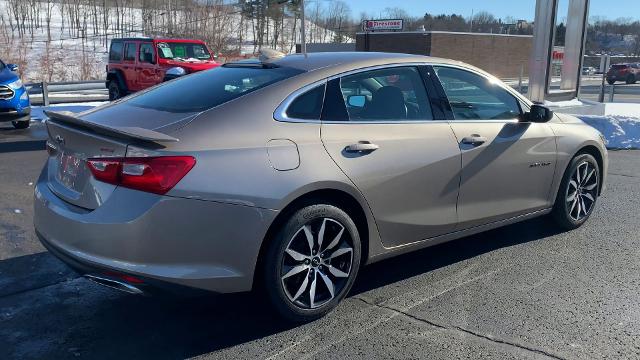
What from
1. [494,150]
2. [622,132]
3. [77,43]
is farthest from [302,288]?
[77,43]

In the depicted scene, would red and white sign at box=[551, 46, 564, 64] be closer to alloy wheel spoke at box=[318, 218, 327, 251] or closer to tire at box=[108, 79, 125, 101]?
tire at box=[108, 79, 125, 101]

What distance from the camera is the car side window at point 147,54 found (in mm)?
16172

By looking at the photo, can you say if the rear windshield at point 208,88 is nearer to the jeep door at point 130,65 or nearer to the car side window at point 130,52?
the jeep door at point 130,65

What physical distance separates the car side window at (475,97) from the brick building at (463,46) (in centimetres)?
4694

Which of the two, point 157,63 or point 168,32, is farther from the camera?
point 168,32

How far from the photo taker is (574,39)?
14.0m

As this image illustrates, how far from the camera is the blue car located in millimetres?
10789

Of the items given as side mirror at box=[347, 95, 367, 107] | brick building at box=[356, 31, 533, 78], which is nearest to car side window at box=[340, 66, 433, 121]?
side mirror at box=[347, 95, 367, 107]

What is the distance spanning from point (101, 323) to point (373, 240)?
5.79 ft

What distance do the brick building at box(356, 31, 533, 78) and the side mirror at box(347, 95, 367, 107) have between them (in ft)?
157

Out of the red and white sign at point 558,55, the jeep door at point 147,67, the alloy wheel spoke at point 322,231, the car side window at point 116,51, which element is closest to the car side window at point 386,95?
the alloy wheel spoke at point 322,231

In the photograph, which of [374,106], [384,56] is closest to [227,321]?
[374,106]

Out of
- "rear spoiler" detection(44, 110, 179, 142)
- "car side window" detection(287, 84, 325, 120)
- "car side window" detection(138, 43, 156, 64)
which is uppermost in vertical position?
"car side window" detection(138, 43, 156, 64)

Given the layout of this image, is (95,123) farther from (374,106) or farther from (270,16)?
(270,16)
